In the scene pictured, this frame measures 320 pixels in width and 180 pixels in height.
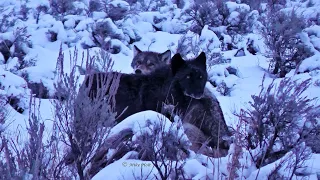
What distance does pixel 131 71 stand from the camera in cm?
1091

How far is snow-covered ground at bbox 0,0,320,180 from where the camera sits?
3.82 m

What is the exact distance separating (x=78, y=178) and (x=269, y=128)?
6.20 feet

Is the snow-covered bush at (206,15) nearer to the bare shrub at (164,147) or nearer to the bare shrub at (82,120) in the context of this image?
the bare shrub at (164,147)

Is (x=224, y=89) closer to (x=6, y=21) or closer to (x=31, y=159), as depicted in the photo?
(x=31, y=159)

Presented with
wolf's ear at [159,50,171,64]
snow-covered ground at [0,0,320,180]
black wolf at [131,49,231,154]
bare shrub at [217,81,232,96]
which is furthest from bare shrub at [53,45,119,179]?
bare shrub at [217,81,232,96]

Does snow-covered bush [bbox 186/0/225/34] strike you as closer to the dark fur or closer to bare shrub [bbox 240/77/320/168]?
the dark fur

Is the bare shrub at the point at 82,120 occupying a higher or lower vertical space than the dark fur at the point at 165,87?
higher

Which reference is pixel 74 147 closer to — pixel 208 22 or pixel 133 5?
pixel 208 22

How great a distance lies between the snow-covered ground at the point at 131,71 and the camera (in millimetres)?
3818

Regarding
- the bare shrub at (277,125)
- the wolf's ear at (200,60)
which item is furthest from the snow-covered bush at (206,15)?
the bare shrub at (277,125)

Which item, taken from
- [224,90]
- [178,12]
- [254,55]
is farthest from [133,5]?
[224,90]
